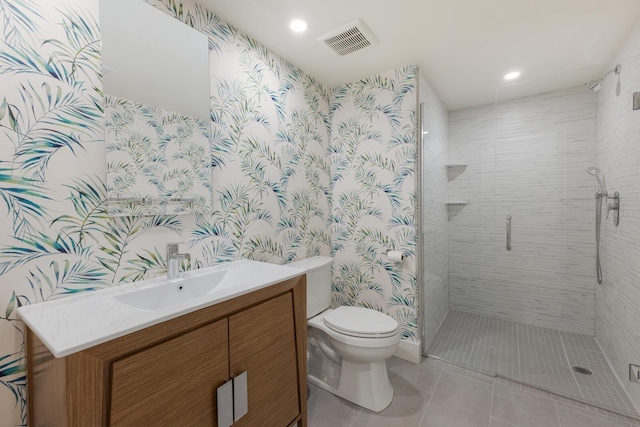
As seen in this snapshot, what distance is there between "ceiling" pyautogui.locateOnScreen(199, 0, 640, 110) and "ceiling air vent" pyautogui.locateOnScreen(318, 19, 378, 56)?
0.04 m

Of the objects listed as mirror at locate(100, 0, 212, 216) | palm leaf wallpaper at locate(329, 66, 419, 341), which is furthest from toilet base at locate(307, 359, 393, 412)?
mirror at locate(100, 0, 212, 216)

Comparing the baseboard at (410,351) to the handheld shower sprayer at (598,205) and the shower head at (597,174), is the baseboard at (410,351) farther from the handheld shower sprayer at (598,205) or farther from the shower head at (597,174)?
the shower head at (597,174)

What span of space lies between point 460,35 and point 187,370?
Result: 7.45 feet

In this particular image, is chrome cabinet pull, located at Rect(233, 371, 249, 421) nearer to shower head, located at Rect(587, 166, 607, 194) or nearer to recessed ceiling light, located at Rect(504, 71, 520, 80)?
shower head, located at Rect(587, 166, 607, 194)

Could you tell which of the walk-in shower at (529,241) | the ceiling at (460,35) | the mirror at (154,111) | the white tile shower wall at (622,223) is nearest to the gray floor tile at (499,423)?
the walk-in shower at (529,241)

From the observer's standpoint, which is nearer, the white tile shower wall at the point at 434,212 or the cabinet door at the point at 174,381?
the cabinet door at the point at 174,381

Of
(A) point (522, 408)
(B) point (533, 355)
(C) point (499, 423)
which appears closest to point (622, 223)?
(B) point (533, 355)

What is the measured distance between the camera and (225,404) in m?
0.97

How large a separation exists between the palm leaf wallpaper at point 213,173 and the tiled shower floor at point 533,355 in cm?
53

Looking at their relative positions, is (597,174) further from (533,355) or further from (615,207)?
(533,355)

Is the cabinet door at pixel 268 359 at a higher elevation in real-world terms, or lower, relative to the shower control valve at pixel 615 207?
lower

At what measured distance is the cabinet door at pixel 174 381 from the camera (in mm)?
749

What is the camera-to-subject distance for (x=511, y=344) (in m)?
2.29

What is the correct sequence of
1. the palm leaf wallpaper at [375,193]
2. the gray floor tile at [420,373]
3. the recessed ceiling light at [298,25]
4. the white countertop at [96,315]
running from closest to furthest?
the white countertop at [96,315] < the recessed ceiling light at [298,25] < the gray floor tile at [420,373] < the palm leaf wallpaper at [375,193]
